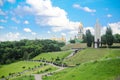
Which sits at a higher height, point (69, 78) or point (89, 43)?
point (89, 43)

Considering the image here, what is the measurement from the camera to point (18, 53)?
54062 millimetres

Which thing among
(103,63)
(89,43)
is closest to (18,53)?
(89,43)

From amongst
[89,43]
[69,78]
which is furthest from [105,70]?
[89,43]

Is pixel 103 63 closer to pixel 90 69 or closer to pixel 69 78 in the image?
pixel 90 69

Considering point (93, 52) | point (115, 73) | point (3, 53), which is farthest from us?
point (3, 53)

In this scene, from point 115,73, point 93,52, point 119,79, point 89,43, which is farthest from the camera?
point 89,43

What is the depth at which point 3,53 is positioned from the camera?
53562 millimetres

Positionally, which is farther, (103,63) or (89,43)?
(89,43)

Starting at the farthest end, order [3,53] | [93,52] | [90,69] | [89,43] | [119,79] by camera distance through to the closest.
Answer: [3,53]
[89,43]
[93,52]
[90,69]
[119,79]

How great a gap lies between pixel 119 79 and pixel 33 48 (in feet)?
138

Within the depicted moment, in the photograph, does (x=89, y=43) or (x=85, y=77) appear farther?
(x=89, y=43)

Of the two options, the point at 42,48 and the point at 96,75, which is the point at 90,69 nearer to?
the point at 96,75

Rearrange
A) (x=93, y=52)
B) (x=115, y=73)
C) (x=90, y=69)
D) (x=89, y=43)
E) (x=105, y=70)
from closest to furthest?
(x=115, y=73) → (x=105, y=70) → (x=90, y=69) → (x=93, y=52) → (x=89, y=43)

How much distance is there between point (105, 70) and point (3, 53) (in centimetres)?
3782
